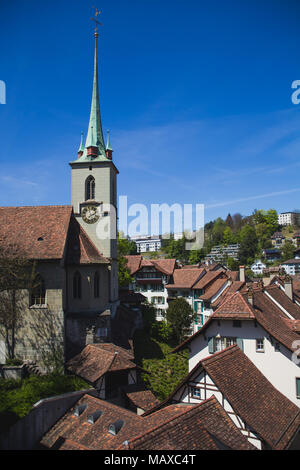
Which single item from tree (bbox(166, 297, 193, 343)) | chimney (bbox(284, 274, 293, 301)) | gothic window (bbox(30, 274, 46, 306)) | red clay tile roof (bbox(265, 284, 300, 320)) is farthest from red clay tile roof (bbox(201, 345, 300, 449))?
tree (bbox(166, 297, 193, 343))

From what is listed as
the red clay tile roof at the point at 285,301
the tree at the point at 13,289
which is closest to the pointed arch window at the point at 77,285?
the tree at the point at 13,289

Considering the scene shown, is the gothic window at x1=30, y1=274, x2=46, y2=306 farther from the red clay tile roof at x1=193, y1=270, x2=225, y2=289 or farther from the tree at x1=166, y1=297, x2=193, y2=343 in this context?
the red clay tile roof at x1=193, y1=270, x2=225, y2=289

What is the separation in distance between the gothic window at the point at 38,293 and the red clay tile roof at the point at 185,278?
997 inches

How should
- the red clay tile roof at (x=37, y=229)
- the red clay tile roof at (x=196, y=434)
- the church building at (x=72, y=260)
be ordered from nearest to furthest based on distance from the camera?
the red clay tile roof at (x=196, y=434) → the church building at (x=72, y=260) → the red clay tile roof at (x=37, y=229)

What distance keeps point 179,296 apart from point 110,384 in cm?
2706

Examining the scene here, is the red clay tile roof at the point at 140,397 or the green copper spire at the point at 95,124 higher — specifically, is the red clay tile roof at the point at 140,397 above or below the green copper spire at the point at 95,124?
below

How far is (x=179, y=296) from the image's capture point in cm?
4959

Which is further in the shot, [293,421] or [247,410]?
[293,421]

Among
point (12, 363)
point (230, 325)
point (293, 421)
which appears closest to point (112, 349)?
point (12, 363)

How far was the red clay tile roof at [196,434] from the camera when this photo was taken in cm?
1191

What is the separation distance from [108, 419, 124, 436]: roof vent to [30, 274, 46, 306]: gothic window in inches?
503

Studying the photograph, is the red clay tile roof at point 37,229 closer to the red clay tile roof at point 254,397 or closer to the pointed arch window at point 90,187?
the pointed arch window at point 90,187

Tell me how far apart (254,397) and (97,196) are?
925 inches
